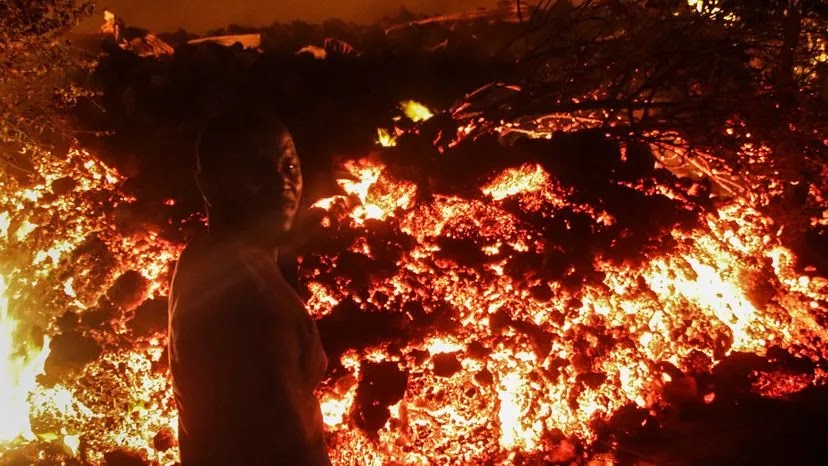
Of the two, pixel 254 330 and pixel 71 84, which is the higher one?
pixel 71 84

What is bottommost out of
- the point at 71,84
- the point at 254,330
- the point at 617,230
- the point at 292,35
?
the point at 254,330

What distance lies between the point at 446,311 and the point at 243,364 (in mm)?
2297

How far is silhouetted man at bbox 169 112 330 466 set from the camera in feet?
4.86

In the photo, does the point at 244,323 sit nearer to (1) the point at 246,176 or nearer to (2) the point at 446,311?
(1) the point at 246,176

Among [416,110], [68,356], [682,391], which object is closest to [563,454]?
[682,391]

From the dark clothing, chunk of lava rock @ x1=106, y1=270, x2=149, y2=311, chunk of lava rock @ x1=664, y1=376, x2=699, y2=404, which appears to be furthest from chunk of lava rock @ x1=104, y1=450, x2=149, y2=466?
chunk of lava rock @ x1=664, y1=376, x2=699, y2=404

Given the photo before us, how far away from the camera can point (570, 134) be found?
163 inches

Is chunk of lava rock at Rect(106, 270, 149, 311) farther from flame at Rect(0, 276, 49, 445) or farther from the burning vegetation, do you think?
flame at Rect(0, 276, 49, 445)

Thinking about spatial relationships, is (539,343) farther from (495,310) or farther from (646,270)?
(646,270)

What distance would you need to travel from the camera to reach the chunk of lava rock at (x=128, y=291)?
12.0ft

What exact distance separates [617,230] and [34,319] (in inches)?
168

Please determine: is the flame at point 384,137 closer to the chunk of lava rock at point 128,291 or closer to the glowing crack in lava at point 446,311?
the glowing crack in lava at point 446,311

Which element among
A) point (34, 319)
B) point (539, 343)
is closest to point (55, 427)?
point (34, 319)

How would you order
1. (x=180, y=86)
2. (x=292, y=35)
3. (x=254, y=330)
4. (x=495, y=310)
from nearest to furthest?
(x=254, y=330) < (x=495, y=310) < (x=180, y=86) < (x=292, y=35)
